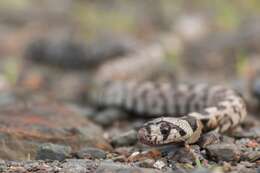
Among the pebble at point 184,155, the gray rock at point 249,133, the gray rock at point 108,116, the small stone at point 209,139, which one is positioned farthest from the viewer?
the gray rock at point 108,116

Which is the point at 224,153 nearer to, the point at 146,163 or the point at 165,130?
the point at 165,130

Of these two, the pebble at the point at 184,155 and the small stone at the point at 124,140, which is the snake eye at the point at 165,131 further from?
the small stone at the point at 124,140

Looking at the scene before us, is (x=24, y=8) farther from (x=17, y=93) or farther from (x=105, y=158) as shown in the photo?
(x=105, y=158)

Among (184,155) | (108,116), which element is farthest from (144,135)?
(108,116)

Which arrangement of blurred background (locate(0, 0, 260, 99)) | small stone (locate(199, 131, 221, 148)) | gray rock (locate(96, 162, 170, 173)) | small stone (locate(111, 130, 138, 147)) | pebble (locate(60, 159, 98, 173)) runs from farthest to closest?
Answer: blurred background (locate(0, 0, 260, 99)) < small stone (locate(111, 130, 138, 147)) < small stone (locate(199, 131, 221, 148)) < pebble (locate(60, 159, 98, 173)) < gray rock (locate(96, 162, 170, 173))

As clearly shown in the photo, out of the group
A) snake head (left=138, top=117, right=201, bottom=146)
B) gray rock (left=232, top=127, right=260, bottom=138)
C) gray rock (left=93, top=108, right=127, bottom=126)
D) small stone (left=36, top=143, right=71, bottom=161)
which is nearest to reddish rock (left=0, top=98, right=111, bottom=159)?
small stone (left=36, top=143, right=71, bottom=161)

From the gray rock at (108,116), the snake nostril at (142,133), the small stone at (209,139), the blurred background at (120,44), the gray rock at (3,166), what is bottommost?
the gray rock at (3,166)

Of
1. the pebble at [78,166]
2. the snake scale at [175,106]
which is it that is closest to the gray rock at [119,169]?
the pebble at [78,166]

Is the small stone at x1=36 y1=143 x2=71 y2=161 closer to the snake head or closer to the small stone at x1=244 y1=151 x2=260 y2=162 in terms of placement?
the snake head
